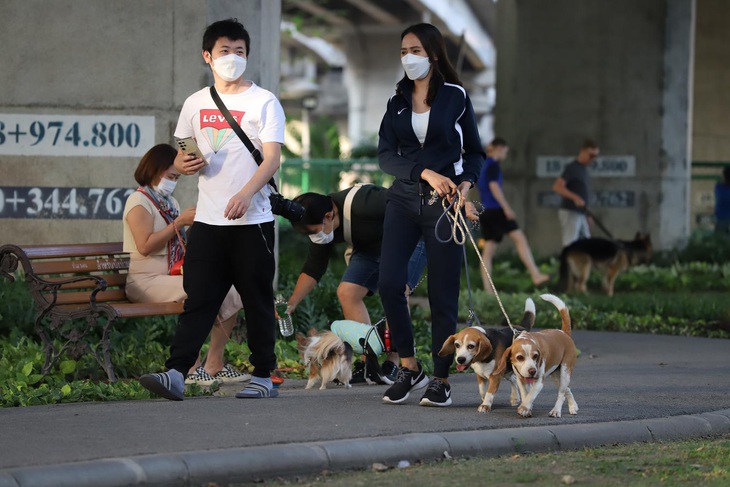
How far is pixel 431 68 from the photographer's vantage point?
312 inches

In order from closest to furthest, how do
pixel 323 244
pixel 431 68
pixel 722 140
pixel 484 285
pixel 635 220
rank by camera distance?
1. pixel 431 68
2. pixel 323 244
3. pixel 484 285
4. pixel 635 220
5. pixel 722 140

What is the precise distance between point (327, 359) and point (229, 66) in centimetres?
200

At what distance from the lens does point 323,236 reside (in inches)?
345

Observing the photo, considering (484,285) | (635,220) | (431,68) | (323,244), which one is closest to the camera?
(431,68)

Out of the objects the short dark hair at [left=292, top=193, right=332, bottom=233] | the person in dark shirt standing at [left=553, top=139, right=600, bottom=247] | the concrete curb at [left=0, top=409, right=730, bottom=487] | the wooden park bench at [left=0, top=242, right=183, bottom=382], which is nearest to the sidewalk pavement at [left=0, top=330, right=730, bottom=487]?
the concrete curb at [left=0, top=409, right=730, bottom=487]

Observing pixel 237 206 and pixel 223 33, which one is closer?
pixel 237 206

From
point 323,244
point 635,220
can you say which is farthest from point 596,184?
point 323,244

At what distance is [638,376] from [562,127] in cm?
1375

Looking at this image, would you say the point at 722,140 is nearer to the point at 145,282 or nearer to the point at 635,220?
the point at 635,220

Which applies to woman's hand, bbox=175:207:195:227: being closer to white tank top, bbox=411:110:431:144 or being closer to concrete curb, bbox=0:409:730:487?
white tank top, bbox=411:110:431:144

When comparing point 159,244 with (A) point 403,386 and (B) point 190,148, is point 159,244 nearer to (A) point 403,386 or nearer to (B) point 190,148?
(B) point 190,148

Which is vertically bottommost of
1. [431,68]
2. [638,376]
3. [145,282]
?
[638,376]

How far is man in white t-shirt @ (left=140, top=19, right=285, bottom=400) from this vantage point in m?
7.89

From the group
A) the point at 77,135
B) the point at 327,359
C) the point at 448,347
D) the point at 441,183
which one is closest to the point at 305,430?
the point at 448,347
